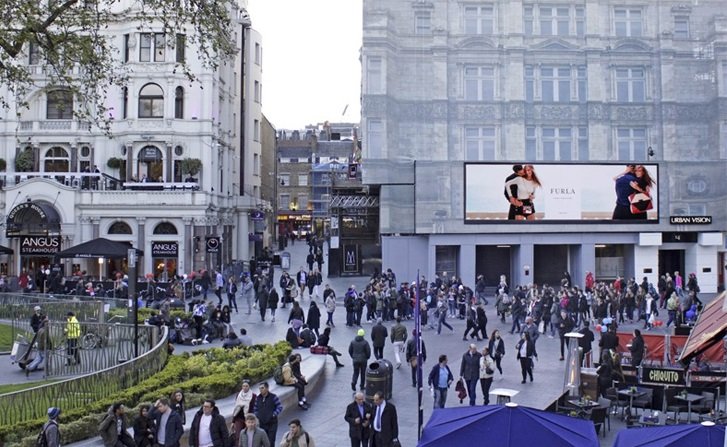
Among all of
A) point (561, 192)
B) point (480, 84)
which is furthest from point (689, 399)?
point (480, 84)

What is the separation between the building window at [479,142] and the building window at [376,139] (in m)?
4.80

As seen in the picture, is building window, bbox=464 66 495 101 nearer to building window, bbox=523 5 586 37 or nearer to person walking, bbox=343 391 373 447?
building window, bbox=523 5 586 37

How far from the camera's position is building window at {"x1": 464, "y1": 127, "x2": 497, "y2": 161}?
42.1 meters

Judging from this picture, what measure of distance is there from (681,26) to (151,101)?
31857mm

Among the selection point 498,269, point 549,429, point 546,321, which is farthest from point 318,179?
point 549,429

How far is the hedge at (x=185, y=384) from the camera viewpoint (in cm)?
1267

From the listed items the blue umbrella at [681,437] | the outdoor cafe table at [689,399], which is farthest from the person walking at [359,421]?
the outdoor cafe table at [689,399]

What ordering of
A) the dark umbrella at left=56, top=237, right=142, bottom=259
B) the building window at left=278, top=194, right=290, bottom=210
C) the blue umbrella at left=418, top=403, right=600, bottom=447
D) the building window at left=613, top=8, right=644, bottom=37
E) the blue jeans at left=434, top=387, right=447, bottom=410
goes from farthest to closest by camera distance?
the building window at left=278, top=194, right=290, bottom=210 < the building window at left=613, top=8, right=644, bottom=37 < the dark umbrella at left=56, top=237, right=142, bottom=259 < the blue jeans at left=434, top=387, right=447, bottom=410 < the blue umbrella at left=418, top=403, right=600, bottom=447

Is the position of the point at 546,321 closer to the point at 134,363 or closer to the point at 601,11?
the point at 134,363

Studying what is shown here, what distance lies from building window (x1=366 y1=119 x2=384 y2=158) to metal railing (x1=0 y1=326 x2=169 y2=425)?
25.8m

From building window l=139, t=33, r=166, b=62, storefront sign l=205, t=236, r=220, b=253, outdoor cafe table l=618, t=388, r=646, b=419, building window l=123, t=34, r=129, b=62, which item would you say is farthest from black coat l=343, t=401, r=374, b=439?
building window l=123, t=34, r=129, b=62

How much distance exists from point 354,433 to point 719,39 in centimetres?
3829

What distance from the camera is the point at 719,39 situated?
42.2 meters

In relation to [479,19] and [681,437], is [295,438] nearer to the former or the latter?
[681,437]
